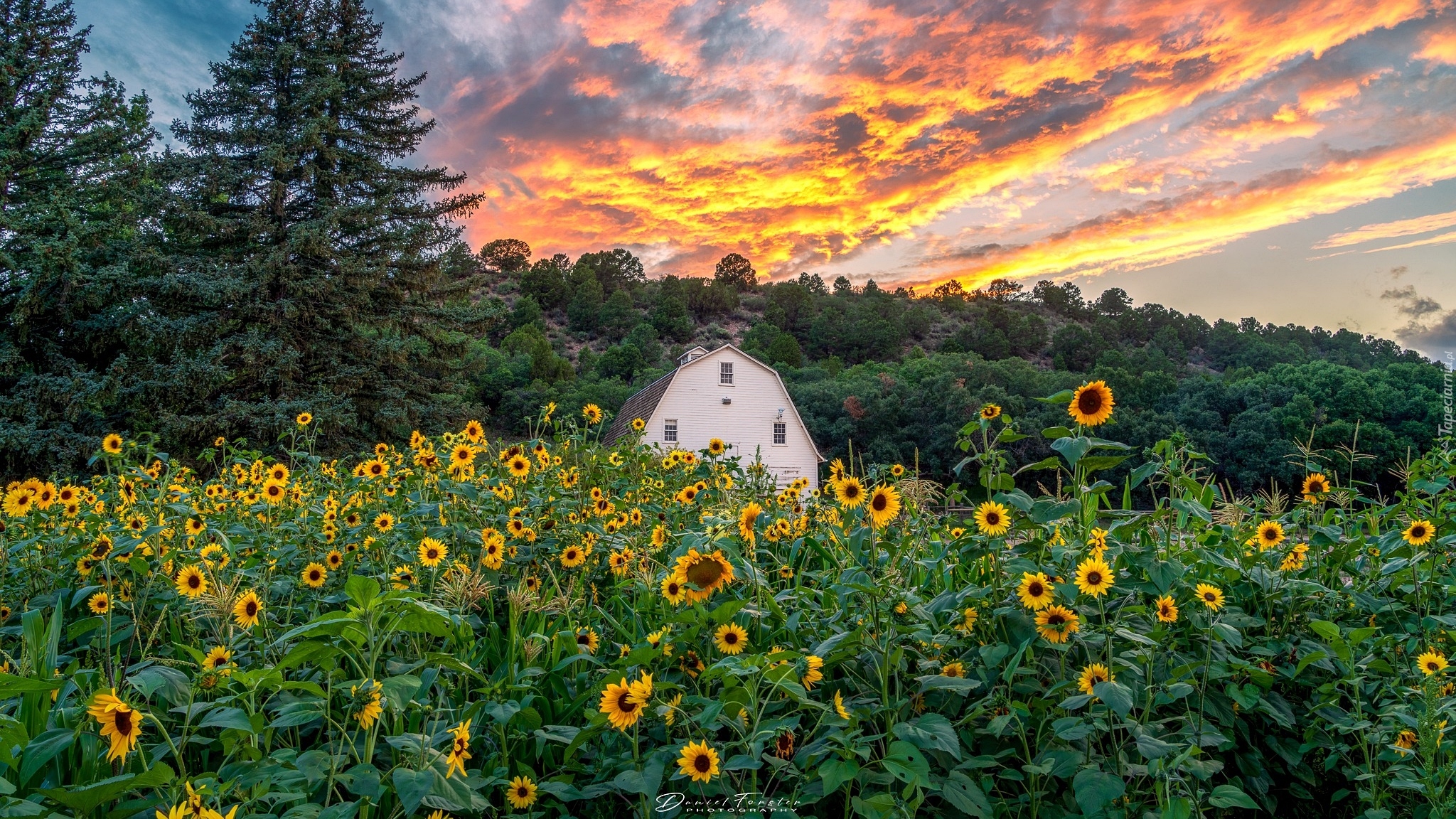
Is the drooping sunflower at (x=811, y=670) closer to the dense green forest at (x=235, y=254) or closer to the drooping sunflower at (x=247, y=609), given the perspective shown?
the drooping sunflower at (x=247, y=609)

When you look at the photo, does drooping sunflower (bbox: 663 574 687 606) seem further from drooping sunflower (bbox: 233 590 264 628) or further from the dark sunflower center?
drooping sunflower (bbox: 233 590 264 628)

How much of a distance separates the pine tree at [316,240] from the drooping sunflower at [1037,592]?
14082 mm

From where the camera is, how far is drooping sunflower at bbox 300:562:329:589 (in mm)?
1911

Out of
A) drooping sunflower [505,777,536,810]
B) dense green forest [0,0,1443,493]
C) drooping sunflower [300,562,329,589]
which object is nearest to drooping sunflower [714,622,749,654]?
drooping sunflower [505,777,536,810]

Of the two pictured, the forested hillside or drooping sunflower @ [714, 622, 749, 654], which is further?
the forested hillside

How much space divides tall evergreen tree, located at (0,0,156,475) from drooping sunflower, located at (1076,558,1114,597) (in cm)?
1723

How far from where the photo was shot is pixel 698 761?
1248 mm

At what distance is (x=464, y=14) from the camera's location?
7.61 m

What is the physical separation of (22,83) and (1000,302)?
194 ft

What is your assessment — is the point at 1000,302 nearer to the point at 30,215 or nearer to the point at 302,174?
the point at 302,174

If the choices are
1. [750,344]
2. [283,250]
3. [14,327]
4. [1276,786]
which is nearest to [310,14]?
[283,250]

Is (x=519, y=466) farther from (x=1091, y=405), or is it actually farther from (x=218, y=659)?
(x=1091, y=405)

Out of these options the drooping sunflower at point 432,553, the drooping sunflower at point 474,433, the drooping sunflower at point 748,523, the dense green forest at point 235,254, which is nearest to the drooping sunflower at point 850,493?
the drooping sunflower at point 748,523

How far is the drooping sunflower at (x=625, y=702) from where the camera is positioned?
1294 mm
